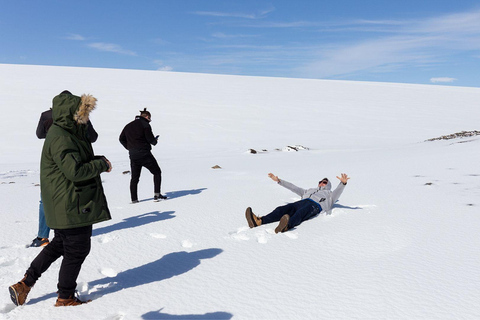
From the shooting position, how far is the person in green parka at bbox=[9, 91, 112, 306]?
2727 mm

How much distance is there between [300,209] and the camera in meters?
4.97

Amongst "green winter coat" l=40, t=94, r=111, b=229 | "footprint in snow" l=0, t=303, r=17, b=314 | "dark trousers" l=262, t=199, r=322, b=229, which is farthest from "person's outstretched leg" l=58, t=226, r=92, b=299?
"dark trousers" l=262, t=199, r=322, b=229

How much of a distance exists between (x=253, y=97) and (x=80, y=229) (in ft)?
109

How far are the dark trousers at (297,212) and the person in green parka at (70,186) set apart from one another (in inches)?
102

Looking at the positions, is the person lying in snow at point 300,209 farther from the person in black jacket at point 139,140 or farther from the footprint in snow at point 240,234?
the person in black jacket at point 139,140

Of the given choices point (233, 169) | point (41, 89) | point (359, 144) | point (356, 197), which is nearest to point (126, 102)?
point (41, 89)

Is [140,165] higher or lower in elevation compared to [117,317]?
higher

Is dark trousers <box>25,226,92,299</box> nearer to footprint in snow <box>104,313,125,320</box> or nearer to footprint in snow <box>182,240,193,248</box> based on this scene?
footprint in snow <box>104,313,125,320</box>

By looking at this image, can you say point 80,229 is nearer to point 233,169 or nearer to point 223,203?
point 223,203

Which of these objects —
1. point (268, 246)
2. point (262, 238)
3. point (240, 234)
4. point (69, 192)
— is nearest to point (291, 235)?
point (262, 238)

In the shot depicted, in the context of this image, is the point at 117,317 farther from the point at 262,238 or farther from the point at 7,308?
the point at 262,238

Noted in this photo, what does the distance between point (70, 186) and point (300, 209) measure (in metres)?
3.08

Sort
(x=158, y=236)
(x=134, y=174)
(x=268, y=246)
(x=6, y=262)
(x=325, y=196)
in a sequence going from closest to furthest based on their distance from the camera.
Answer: (x=6, y=262) < (x=268, y=246) < (x=158, y=236) < (x=325, y=196) < (x=134, y=174)

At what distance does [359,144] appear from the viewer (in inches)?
759
